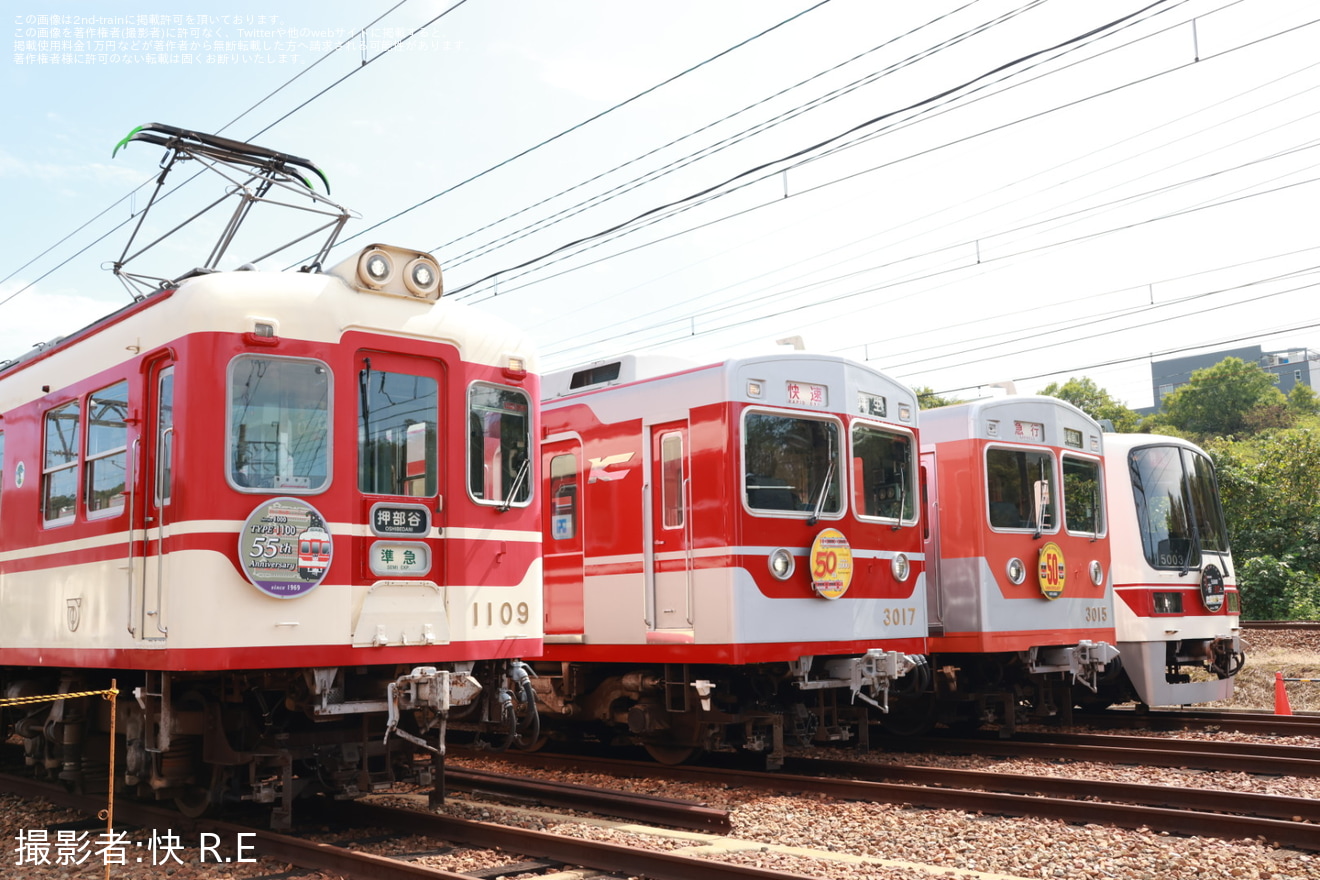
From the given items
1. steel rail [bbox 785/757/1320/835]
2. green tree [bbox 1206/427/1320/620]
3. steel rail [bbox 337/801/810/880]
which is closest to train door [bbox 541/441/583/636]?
steel rail [bbox 785/757/1320/835]

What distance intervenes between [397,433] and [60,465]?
286 centimetres

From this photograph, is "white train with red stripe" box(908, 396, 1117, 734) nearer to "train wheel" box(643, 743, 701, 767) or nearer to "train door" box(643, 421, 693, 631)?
"train wheel" box(643, 743, 701, 767)

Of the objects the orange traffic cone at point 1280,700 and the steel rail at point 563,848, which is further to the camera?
the orange traffic cone at point 1280,700

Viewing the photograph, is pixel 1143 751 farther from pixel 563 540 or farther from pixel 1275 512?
pixel 1275 512

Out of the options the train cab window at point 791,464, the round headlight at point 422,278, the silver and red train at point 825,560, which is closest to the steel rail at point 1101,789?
the silver and red train at point 825,560

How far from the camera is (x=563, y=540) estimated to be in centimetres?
1121

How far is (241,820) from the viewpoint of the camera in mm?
7793

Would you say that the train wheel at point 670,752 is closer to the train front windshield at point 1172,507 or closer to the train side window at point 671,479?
the train side window at point 671,479

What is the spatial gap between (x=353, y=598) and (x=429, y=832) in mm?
1631

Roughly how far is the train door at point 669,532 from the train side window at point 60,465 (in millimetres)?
4616

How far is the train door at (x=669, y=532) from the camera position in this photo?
988 cm

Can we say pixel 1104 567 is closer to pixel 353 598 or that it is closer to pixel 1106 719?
pixel 1106 719

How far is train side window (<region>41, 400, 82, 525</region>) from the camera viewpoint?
27.2 feet

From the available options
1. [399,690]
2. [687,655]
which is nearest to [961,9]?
[687,655]
